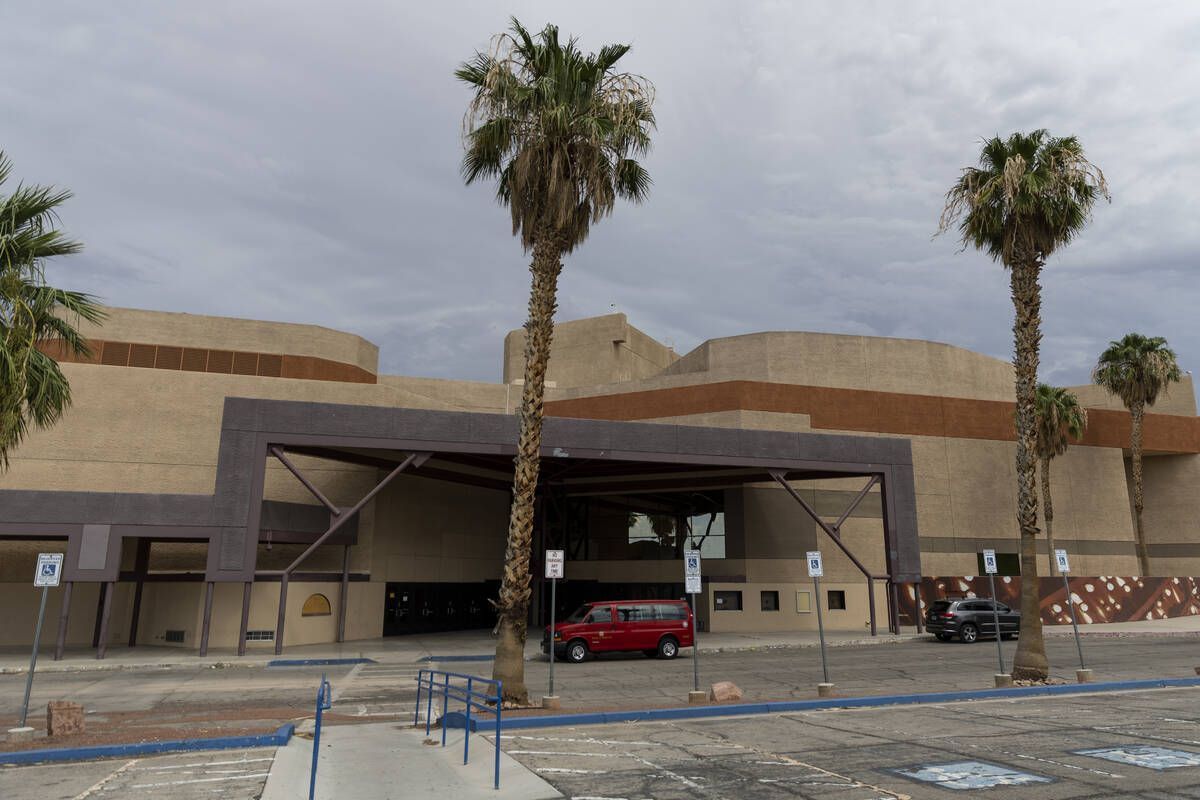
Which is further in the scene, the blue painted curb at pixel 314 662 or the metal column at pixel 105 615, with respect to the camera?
the metal column at pixel 105 615

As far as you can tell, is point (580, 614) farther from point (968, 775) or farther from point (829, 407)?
point (829, 407)

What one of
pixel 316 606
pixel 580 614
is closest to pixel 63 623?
pixel 316 606

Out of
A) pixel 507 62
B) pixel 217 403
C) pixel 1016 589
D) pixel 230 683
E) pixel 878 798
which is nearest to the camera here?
pixel 878 798

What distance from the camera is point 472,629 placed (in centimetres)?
3753

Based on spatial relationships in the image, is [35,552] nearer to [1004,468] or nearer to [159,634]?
[159,634]

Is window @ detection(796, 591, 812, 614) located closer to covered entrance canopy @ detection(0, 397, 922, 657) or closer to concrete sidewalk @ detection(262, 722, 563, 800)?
covered entrance canopy @ detection(0, 397, 922, 657)

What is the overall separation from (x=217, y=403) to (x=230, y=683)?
58.2ft

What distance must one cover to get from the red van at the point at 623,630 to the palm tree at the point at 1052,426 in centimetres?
2562

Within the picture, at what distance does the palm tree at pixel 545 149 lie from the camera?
614 inches

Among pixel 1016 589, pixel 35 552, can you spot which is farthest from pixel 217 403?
pixel 1016 589

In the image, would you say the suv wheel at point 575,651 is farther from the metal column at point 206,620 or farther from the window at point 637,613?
the metal column at point 206,620

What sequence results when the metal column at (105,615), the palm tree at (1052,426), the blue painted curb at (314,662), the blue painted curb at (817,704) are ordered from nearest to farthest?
1. the blue painted curb at (817,704)
2. the blue painted curb at (314,662)
3. the metal column at (105,615)
4. the palm tree at (1052,426)

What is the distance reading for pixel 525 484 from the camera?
15.3 m

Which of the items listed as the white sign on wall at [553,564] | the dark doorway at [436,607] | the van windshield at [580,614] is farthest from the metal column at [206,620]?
the white sign on wall at [553,564]
